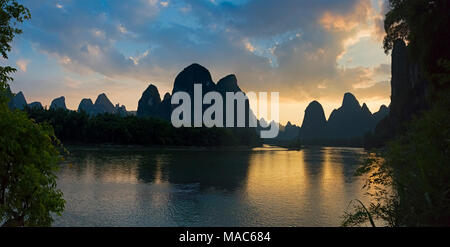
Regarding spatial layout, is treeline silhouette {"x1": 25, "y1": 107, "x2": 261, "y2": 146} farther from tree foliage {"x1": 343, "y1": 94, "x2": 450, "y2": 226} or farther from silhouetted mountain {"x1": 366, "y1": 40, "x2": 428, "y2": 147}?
tree foliage {"x1": 343, "y1": 94, "x2": 450, "y2": 226}

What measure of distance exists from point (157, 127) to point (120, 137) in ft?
38.0

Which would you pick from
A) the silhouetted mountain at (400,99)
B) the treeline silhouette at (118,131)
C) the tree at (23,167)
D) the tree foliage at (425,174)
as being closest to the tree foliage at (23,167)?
the tree at (23,167)

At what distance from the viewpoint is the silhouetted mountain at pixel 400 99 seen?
81.1 meters

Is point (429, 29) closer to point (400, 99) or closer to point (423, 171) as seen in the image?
point (423, 171)

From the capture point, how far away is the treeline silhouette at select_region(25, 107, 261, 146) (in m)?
71.5

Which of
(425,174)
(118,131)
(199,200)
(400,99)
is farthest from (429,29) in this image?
(400,99)

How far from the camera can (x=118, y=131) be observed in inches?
2936

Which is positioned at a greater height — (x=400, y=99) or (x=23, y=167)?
(x=400, y=99)

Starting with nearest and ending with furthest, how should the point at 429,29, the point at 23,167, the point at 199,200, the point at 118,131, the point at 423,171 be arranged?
the point at 23,167 < the point at 423,171 < the point at 429,29 < the point at 199,200 < the point at 118,131

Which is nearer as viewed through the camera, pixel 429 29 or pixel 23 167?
pixel 23 167

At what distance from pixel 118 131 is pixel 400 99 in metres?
108

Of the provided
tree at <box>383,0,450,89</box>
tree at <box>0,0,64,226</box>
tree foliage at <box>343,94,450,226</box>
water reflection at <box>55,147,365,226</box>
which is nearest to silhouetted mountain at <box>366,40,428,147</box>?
water reflection at <box>55,147,365,226</box>
